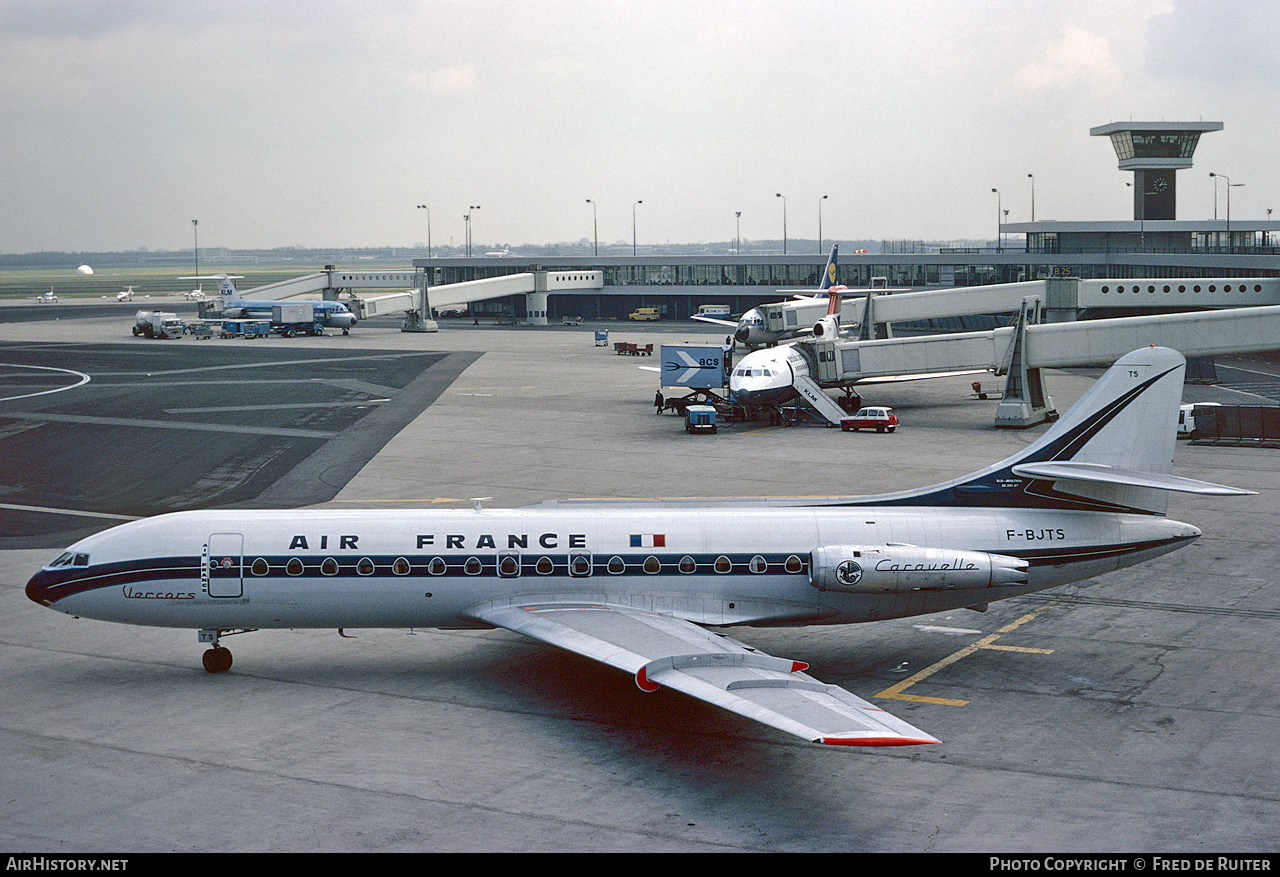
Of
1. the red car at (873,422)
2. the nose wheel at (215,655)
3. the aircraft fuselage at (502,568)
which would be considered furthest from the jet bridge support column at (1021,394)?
the nose wheel at (215,655)

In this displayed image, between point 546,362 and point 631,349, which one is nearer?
point 546,362

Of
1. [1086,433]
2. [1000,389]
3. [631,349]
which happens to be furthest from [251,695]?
[631,349]

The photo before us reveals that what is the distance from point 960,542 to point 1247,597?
1087 cm

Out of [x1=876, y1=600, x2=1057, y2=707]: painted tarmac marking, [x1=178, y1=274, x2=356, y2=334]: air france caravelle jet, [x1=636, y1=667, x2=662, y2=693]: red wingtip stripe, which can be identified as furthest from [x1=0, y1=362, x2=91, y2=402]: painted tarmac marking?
[x1=636, y1=667, x2=662, y2=693]: red wingtip stripe

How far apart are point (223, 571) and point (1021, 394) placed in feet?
159

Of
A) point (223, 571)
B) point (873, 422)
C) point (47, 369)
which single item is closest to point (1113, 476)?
point (223, 571)

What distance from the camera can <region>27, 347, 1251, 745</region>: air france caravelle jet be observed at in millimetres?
24406

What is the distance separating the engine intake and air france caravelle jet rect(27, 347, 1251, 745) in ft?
0.09

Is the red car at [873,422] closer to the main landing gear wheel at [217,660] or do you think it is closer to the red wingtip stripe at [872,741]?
the main landing gear wheel at [217,660]

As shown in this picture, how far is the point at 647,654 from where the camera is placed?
21609 mm

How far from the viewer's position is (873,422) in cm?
6181

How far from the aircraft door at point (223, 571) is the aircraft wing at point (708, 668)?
4.94 meters

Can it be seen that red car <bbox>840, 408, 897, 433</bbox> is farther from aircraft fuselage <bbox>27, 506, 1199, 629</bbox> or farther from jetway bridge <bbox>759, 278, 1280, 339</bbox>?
aircraft fuselage <bbox>27, 506, 1199, 629</bbox>
